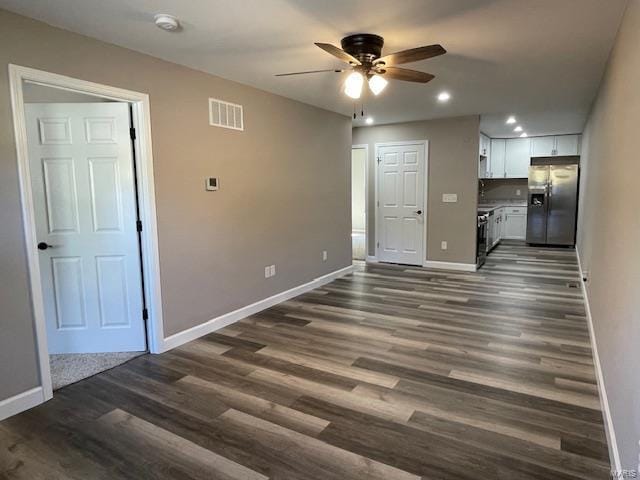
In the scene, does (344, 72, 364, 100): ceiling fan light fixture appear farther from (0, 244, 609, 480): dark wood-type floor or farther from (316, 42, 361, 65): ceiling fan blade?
(0, 244, 609, 480): dark wood-type floor

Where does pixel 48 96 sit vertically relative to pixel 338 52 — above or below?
below

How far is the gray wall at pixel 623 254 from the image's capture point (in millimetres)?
1679

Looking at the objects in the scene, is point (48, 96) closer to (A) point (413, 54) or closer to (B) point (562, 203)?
(A) point (413, 54)

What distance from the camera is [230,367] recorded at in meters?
3.21

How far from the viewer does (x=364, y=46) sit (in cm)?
288

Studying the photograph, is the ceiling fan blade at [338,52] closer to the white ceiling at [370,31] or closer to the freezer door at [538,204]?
the white ceiling at [370,31]

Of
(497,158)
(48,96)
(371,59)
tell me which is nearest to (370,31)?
(371,59)

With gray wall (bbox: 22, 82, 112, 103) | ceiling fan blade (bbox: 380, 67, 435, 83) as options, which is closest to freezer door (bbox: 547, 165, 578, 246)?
ceiling fan blade (bbox: 380, 67, 435, 83)

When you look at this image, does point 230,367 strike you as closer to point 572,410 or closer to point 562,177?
point 572,410

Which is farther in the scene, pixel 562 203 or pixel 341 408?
pixel 562 203

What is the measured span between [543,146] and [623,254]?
8075mm

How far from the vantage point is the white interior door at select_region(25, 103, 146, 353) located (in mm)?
3209

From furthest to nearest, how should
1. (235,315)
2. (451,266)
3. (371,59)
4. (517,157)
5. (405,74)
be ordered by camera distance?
(517,157)
(451,266)
(235,315)
(405,74)
(371,59)

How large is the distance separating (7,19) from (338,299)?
3986mm
